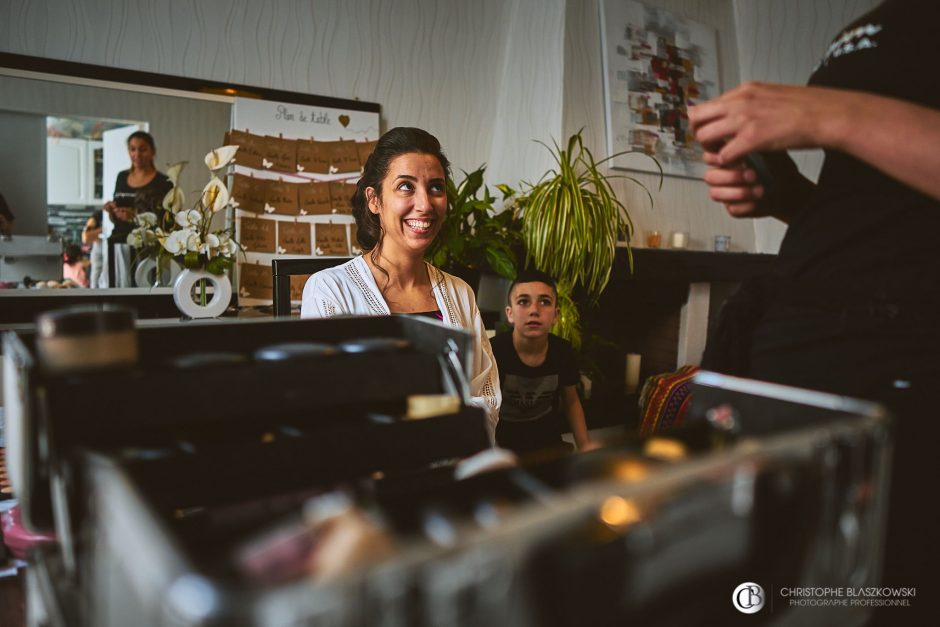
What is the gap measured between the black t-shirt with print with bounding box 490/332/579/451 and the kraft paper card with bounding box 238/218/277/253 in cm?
121

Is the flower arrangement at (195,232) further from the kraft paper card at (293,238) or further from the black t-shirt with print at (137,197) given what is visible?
the kraft paper card at (293,238)

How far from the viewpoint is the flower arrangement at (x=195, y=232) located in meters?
2.10

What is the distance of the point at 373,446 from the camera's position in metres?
0.67

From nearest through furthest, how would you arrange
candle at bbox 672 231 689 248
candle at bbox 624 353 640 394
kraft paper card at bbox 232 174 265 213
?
kraft paper card at bbox 232 174 265 213, candle at bbox 672 231 689 248, candle at bbox 624 353 640 394

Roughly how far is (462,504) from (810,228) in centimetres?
58

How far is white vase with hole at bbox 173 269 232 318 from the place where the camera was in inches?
84.6

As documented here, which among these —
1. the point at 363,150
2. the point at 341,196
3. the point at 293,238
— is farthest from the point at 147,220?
the point at 363,150

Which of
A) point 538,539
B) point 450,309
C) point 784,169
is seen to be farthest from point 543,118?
point 538,539

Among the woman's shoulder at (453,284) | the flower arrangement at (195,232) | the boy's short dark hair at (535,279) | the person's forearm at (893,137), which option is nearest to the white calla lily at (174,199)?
the flower arrangement at (195,232)

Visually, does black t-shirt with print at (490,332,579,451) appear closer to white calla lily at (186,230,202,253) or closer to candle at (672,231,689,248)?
white calla lily at (186,230,202,253)

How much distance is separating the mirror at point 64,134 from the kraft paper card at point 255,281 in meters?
0.41

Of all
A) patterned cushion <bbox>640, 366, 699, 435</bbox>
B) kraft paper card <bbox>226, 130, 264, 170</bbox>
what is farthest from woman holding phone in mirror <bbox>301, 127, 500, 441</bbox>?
patterned cushion <bbox>640, 366, 699, 435</bbox>

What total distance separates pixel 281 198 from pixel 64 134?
2.91 feet

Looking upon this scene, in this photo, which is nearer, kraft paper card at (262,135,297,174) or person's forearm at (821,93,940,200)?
person's forearm at (821,93,940,200)
